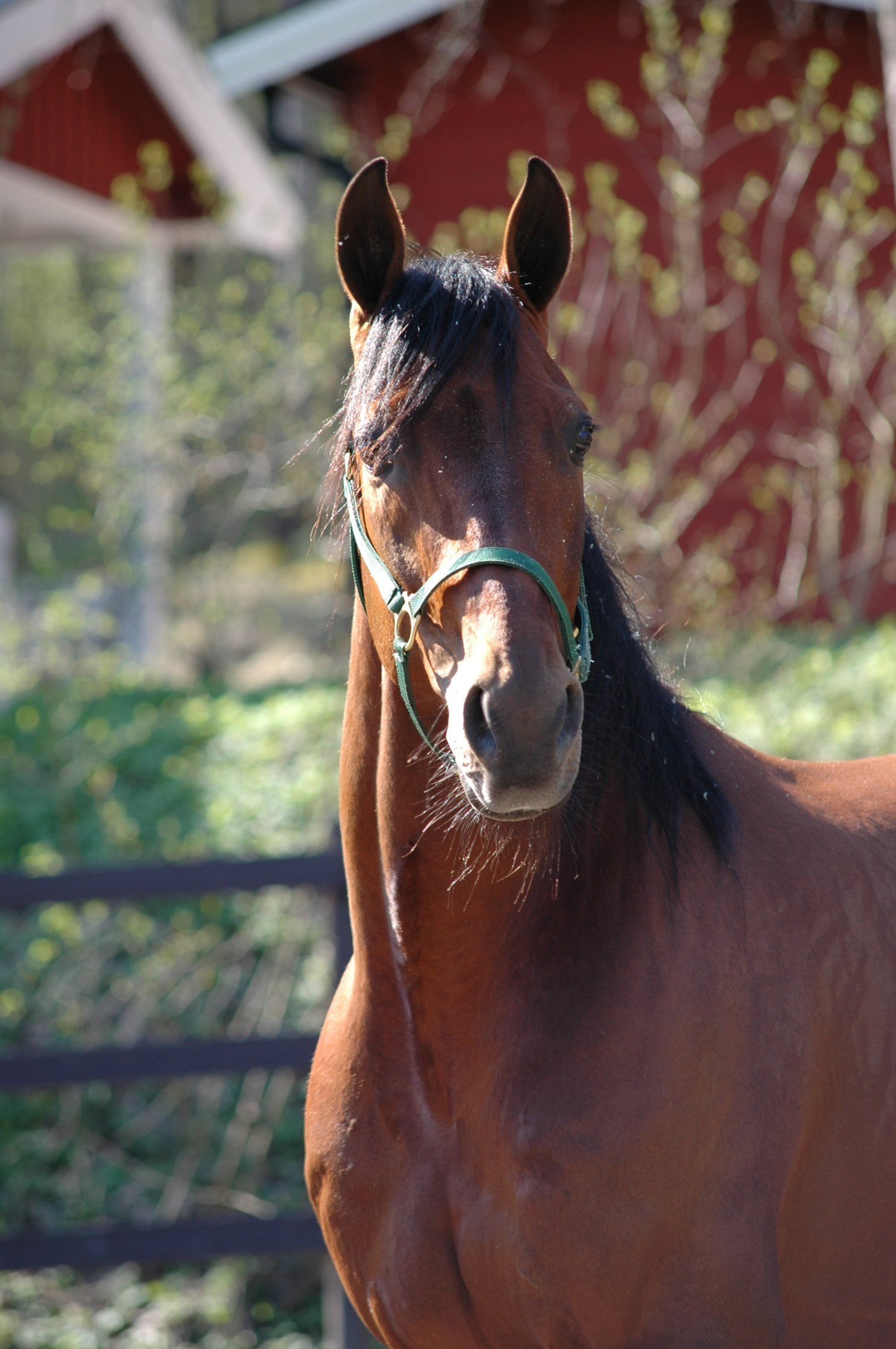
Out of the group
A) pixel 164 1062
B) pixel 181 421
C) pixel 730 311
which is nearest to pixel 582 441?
pixel 164 1062

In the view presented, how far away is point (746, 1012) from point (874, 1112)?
315 millimetres

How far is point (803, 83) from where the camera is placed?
785 cm

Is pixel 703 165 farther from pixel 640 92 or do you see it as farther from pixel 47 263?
pixel 47 263

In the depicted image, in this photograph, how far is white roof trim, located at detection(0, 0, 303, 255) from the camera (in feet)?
23.8

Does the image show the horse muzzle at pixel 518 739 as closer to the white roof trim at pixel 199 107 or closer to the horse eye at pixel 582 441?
the horse eye at pixel 582 441

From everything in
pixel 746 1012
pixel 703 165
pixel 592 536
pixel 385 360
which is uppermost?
pixel 703 165

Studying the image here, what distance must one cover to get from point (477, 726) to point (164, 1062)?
243 centimetres

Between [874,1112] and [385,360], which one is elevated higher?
[385,360]

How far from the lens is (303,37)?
902cm

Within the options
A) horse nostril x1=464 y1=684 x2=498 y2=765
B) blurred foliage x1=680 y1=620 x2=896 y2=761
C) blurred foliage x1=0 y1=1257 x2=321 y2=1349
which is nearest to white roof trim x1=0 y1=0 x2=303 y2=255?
blurred foliage x1=680 y1=620 x2=896 y2=761

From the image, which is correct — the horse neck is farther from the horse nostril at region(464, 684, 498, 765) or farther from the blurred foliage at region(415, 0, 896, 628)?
the blurred foliage at region(415, 0, 896, 628)

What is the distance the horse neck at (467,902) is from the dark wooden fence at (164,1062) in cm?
164

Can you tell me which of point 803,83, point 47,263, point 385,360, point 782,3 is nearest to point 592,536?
point 385,360

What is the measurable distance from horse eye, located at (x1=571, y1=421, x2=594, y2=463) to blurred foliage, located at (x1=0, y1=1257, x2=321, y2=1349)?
319cm
